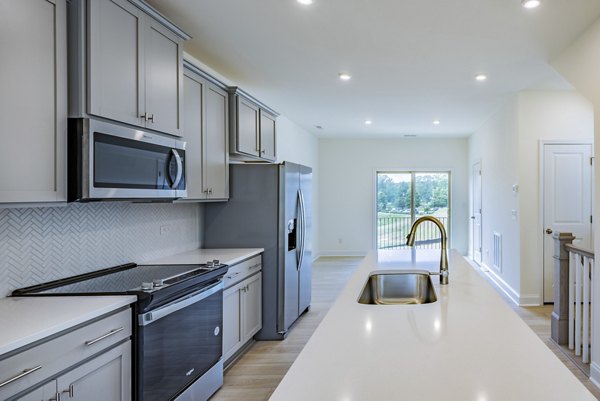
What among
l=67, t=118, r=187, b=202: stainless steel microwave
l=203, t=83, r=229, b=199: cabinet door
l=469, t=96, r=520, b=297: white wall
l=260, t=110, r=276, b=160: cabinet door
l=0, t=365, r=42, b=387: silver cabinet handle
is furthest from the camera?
l=469, t=96, r=520, b=297: white wall

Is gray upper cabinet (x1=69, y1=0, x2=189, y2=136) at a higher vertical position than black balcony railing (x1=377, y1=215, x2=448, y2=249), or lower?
higher

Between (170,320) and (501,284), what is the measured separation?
513 cm

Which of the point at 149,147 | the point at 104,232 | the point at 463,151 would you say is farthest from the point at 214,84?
the point at 463,151

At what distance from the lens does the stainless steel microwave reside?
191 centimetres

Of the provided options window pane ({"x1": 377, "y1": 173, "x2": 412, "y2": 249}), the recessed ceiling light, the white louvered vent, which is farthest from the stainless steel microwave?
window pane ({"x1": 377, "y1": 173, "x2": 412, "y2": 249})

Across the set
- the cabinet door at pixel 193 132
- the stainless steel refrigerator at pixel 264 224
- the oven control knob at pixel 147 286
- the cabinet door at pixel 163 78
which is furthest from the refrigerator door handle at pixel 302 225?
the oven control knob at pixel 147 286

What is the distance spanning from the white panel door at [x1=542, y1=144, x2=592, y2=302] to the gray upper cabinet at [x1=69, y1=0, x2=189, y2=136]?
4.44m

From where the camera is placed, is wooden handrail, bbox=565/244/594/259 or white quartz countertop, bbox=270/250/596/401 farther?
wooden handrail, bbox=565/244/594/259

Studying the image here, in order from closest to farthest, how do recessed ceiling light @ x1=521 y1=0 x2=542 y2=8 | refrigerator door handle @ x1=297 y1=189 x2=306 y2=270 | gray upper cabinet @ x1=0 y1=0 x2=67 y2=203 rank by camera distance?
gray upper cabinet @ x1=0 y1=0 x2=67 y2=203, recessed ceiling light @ x1=521 y1=0 x2=542 y2=8, refrigerator door handle @ x1=297 y1=189 x2=306 y2=270

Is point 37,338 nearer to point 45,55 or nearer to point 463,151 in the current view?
point 45,55

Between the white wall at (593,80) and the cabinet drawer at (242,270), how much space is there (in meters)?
2.65

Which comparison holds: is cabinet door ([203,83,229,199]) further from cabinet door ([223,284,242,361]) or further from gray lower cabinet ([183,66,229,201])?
cabinet door ([223,284,242,361])

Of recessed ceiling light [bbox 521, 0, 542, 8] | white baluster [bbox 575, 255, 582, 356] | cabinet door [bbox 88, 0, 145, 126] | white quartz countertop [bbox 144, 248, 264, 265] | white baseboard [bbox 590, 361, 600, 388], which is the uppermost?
recessed ceiling light [bbox 521, 0, 542, 8]

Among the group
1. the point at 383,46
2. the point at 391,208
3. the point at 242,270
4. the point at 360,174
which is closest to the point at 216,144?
the point at 242,270
